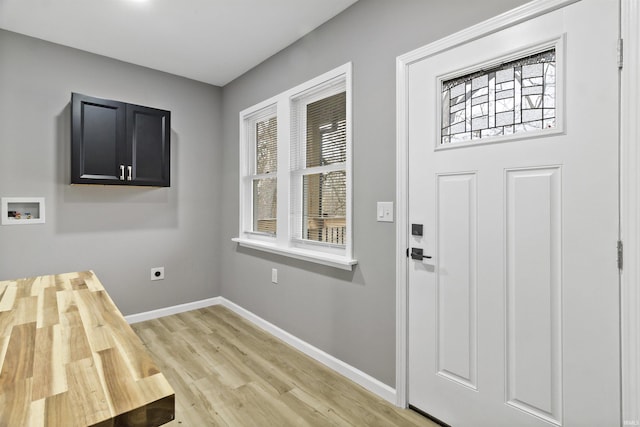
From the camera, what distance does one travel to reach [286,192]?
2865 millimetres

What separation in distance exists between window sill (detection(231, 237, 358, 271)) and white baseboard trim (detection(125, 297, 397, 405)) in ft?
2.31

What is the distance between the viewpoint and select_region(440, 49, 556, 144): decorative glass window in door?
1.42m

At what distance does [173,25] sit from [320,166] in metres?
1.61

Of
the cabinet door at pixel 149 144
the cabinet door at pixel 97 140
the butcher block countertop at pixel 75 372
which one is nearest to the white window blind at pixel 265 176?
the cabinet door at pixel 149 144

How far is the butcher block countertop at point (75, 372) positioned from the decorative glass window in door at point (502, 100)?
5.53ft

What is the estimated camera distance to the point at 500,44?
1.53 meters

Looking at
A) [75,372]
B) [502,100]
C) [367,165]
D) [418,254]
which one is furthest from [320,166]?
[75,372]

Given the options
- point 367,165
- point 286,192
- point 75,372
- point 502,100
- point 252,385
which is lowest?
point 252,385

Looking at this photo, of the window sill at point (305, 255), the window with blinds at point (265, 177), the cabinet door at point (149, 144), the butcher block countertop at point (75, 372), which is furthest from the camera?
the window with blinds at point (265, 177)

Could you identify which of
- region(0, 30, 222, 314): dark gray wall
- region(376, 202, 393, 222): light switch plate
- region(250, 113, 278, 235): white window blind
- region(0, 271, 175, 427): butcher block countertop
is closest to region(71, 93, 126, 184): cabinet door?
region(0, 30, 222, 314): dark gray wall

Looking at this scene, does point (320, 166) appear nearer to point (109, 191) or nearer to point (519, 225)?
point (519, 225)

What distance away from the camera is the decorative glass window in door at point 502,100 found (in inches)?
55.8

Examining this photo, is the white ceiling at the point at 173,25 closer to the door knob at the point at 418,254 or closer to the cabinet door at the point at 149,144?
the cabinet door at the point at 149,144

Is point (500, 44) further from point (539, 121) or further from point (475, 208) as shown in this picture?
point (475, 208)
